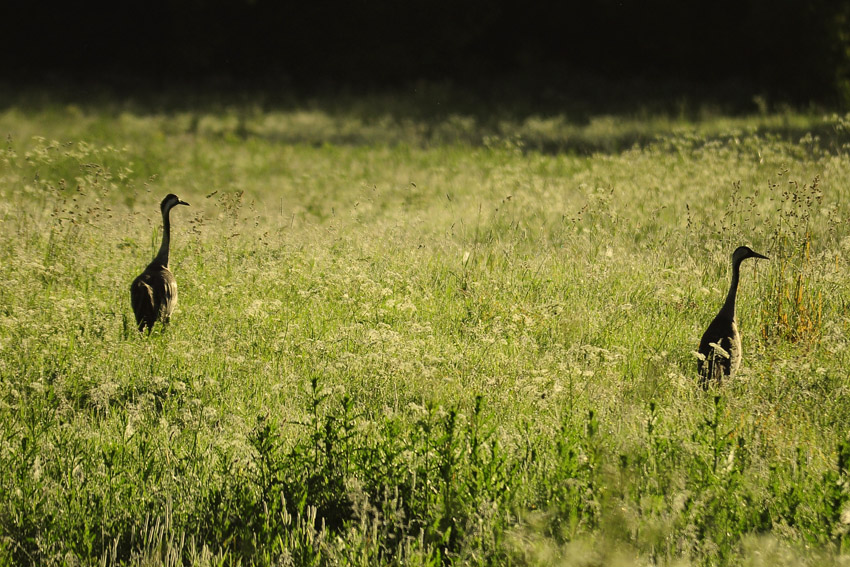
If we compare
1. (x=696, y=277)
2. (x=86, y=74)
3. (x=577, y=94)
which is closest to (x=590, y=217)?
(x=696, y=277)

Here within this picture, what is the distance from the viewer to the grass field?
3.17 m

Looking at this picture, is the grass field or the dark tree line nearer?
the grass field

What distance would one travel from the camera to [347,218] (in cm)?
1098

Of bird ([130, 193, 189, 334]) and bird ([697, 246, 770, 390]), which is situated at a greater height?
bird ([130, 193, 189, 334])

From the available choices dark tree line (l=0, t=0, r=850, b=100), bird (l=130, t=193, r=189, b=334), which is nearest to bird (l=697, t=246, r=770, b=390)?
bird (l=130, t=193, r=189, b=334)

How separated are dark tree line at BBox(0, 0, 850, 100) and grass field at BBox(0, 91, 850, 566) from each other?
1399 centimetres

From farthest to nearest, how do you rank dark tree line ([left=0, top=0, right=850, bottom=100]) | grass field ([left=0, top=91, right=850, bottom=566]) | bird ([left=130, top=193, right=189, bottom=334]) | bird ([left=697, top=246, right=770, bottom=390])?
Answer: dark tree line ([left=0, top=0, right=850, bottom=100]) < bird ([left=130, top=193, right=189, bottom=334]) < bird ([left=697, top=246, right=770, bottom=390]) < grass field ([left=0, top=91, right=850, bottom=566])

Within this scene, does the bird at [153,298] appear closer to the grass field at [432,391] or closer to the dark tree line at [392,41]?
the grass field at [432,391]

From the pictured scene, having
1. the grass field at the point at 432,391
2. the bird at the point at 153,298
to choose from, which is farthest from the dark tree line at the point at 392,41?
the bird at the point at 153,298

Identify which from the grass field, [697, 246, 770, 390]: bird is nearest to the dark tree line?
the grass field

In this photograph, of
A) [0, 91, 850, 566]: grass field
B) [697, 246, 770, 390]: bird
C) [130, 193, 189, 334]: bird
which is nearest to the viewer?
[0, 91, 850, 566]: grass field

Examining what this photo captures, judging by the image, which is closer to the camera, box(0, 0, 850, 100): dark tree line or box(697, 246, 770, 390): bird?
box(697, 246, 770, 390): bird

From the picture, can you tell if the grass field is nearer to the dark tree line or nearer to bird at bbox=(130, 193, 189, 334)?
bird at bbox=(130, 193, 189, 334)

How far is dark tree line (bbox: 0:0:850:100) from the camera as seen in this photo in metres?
23.7
